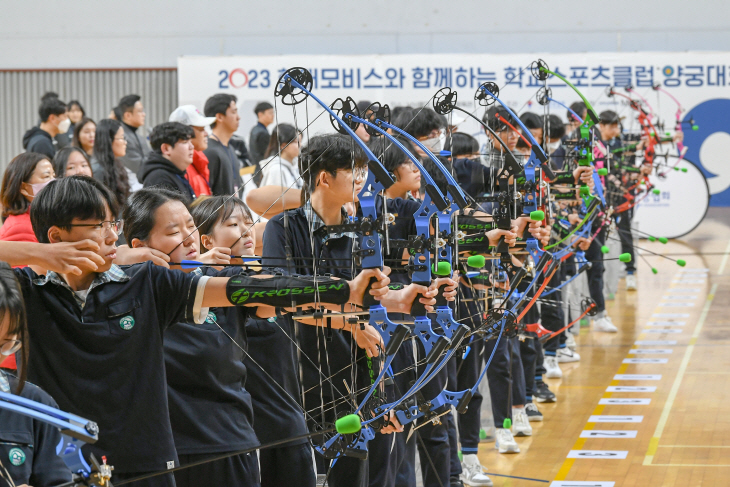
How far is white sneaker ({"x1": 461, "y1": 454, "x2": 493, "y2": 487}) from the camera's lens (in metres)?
3.72

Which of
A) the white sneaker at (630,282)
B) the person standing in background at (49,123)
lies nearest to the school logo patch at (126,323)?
the person standing in background at (49,123)

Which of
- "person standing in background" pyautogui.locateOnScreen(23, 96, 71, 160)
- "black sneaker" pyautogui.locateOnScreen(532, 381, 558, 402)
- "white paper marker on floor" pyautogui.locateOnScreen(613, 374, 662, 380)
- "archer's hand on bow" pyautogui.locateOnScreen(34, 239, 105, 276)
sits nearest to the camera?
"archer's hand on bow" pyautogui.locateOnScreen(34, 239, 105, 276)

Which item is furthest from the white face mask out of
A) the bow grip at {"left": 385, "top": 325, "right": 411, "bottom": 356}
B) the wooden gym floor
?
the bow grip at {"left": 385, "top": 325, "right": 411, "bottom": 356}

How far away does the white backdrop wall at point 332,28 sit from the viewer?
10.6 m

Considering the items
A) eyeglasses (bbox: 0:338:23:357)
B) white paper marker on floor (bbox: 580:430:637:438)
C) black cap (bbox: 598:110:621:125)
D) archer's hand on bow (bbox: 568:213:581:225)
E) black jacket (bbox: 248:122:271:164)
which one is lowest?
white paper marker on floor (bbox: 580:430:637:438)

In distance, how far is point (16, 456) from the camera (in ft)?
4.39

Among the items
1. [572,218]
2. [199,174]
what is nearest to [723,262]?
[572,218]

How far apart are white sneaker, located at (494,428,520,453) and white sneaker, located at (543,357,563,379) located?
4.79 feet

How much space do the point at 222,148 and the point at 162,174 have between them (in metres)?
0.97

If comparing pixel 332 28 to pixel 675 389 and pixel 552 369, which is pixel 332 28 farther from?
pixel 675 389

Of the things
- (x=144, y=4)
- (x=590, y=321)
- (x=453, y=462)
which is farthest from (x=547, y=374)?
(x=144, y=4)

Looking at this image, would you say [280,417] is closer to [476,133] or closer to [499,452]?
[499,452]

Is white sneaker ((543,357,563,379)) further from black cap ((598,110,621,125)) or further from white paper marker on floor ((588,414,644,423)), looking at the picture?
black cap ((598,110,621,125))

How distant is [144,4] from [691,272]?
686 centimetres
